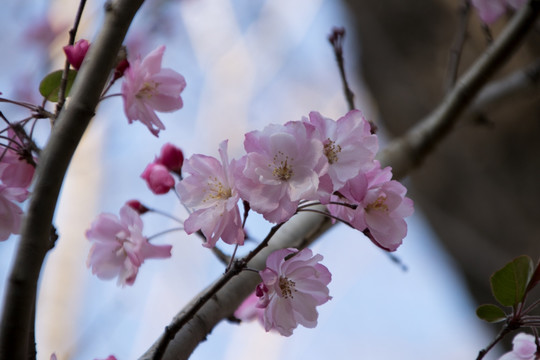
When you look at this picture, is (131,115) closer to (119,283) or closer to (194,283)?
(119,283)

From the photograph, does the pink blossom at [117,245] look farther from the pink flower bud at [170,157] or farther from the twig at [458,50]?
the twig at [458,50]

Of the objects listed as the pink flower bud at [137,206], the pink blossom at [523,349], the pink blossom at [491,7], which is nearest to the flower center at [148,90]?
the pink flower bud at [137,206]

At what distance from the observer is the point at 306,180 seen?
0.50 metres

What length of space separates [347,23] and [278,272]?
2684 mm

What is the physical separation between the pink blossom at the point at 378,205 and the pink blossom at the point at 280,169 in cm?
4

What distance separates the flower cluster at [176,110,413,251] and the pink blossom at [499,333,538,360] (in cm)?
25

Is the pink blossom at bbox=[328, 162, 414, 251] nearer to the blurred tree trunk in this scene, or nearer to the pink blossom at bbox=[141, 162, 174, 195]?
the pink blossom at bbox=[141, 162, 174, 195]

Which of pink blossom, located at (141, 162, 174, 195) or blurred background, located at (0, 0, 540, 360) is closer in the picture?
pink blossom, located at (141, 162, 174, 195)

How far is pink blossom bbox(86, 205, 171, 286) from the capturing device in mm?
692

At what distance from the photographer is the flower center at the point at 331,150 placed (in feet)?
1.66

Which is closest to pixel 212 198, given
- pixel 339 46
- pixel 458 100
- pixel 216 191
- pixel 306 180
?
pixel 216 191

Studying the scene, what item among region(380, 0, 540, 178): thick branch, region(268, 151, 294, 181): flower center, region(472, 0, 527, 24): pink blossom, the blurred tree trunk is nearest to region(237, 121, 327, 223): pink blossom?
region(268, 151, 294, 181): flower center


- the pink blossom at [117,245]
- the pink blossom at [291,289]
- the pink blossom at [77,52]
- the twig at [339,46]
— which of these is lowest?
the pink blossom at [291,289]

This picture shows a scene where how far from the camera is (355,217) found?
0.53 meters
